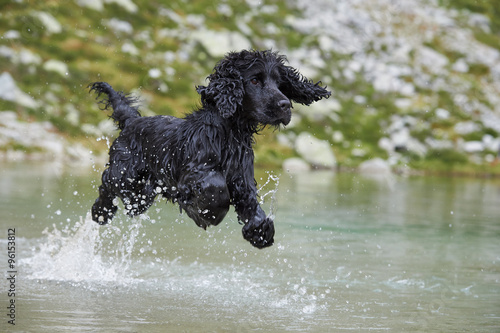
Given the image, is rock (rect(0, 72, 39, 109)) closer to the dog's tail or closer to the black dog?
the dog's tail

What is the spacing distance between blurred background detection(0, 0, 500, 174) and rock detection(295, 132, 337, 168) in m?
0.09

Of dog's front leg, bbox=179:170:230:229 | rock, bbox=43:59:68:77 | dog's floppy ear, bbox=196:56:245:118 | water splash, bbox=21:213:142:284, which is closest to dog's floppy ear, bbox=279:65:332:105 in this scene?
dog's floppy ear, bbox=196:56:245:118

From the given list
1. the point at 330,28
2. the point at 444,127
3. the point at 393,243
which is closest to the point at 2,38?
the point at 330,28

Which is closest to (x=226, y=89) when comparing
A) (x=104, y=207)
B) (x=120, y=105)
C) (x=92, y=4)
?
(x=120, y=105)

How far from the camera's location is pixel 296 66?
39156mm

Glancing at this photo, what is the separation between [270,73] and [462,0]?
50.8 meters

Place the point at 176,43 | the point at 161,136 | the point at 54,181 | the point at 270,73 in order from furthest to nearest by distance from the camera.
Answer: the point at 176,43 → the point at 54,181 → the point at 161,136 → the point at 270,73

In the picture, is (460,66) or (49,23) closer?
(49,23)

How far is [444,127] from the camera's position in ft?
128

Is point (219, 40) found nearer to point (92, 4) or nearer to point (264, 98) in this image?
point (92, 4)

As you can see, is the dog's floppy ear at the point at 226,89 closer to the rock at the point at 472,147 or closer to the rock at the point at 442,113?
the rock at the point at 472,147

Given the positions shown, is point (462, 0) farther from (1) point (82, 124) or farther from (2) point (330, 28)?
(1) point (82, 124)

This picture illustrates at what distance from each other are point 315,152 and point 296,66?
27.3 feet

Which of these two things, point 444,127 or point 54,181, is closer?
point 54,181
